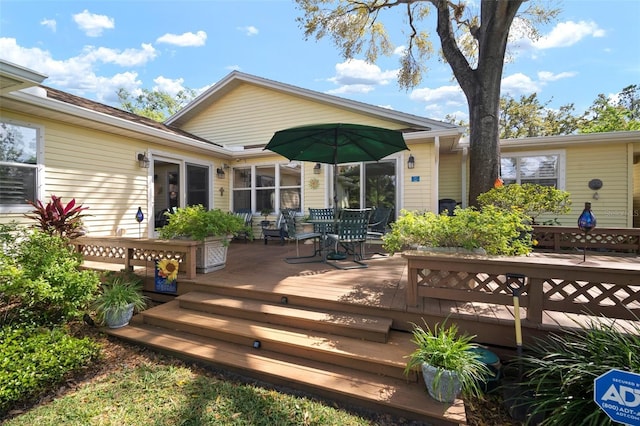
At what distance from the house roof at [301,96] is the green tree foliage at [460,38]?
84 cm

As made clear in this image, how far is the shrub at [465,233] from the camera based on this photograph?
9.30 feet

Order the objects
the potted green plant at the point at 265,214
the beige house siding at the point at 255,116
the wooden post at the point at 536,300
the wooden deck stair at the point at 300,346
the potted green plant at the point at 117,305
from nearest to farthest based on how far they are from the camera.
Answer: the wooden deck stair at the point at 300,346 < the wooden post at the point at 536,300 < the potted green plant at the point at 117,305 < the potted green plant at the point at 265,214 < the beige house siding at the point at 255,116

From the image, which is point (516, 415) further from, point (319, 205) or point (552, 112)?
point (552, 112)

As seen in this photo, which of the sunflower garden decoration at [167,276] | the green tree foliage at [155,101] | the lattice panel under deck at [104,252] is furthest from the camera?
the green tree foliage at [155,101]

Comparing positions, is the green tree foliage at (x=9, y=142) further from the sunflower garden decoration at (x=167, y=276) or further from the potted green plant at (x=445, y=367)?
the potted green plant at (x=445, y=367)

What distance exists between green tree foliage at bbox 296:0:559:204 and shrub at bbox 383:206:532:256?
332 centimetres

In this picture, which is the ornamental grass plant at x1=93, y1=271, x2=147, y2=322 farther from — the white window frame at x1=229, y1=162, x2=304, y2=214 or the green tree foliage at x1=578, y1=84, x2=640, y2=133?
the green tree foliage at x1=578, y1=84, x2=640, y2=133

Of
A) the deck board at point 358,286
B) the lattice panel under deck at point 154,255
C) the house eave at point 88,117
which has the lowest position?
the deck board at point 358,286

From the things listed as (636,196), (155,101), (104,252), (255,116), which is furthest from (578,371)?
(155,101)

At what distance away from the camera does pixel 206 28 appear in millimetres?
9617

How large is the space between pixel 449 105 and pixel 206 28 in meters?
23.8

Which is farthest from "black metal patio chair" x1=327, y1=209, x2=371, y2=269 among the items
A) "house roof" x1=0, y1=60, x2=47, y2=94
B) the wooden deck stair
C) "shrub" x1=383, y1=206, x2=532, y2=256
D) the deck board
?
"house roof" x1=0, y1=60, x2=47, y2=94

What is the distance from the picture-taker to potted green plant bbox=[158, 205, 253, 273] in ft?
13.2

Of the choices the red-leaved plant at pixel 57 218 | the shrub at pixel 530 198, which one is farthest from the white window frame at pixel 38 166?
the shrub at pixel 530 198
